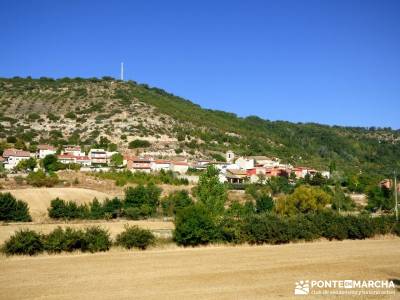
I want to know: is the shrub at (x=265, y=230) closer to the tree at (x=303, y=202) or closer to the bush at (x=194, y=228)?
the bush at (x=194, y=228)

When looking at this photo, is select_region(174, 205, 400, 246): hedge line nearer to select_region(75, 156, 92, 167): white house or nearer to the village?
the village

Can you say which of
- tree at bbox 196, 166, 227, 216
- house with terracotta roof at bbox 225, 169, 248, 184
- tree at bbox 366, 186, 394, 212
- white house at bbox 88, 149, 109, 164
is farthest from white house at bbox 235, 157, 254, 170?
tree at bbox 196, 166, 227, 216

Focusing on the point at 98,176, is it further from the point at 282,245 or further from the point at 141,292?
the point at 141,292

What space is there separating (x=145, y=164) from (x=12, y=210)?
4138 cm

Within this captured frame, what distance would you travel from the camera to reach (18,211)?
52500 mm

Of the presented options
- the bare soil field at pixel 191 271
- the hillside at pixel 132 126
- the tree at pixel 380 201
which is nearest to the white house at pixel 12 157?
the hillside at pixel 132 126

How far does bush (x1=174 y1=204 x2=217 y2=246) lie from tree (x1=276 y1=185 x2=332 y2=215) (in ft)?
98.0

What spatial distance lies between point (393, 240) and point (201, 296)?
78.4 feet

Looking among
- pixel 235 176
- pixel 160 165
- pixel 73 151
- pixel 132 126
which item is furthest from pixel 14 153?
pixel 235 176

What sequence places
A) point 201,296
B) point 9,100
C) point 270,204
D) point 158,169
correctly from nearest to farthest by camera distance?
point 201,296, point 270,204, point 158,169, point 9,100

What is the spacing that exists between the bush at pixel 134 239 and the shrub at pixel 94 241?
1.19m

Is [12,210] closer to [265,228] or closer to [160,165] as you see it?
[265,228]

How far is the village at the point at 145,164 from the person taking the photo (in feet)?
285

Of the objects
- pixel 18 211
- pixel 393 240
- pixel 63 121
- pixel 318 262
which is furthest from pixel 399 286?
pixel 63 121
